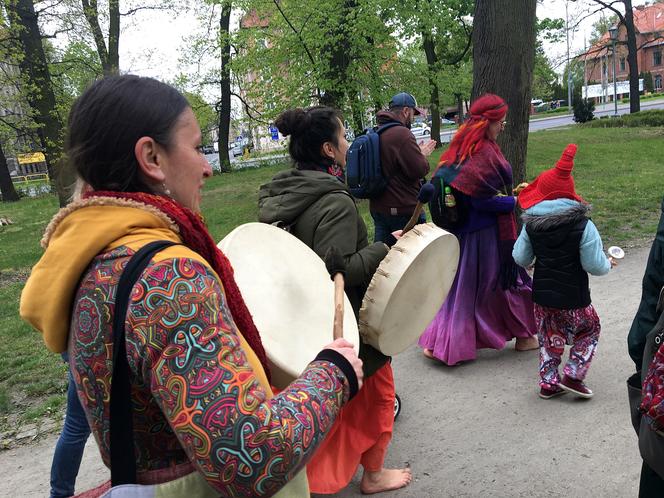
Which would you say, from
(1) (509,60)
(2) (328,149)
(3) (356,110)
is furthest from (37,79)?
(2) (328,149)

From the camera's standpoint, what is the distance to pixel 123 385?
1.05 metres

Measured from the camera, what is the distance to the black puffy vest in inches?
128

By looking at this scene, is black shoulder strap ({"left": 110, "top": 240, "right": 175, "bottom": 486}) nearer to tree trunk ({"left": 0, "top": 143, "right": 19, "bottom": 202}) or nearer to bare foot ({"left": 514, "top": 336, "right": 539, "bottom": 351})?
bare foot ({"left": 514, "top": 336, "right": 539, "bottom": 351})

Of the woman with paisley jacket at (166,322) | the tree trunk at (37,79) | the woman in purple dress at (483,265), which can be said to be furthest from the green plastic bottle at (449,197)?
the tree trunk at (37,79)

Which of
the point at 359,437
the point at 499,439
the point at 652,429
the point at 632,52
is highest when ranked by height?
the point at 632,52

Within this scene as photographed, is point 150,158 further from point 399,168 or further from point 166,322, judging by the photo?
point 399,168

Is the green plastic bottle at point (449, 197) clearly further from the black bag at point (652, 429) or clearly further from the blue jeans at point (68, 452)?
the blue jeans at point (68, 452)

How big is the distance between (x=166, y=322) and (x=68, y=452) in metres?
2.06

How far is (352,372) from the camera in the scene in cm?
119

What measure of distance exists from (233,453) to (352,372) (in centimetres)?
31

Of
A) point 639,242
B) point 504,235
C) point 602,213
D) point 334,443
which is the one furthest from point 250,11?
point 334,443

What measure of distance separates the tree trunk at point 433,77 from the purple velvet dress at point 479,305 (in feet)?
37.2

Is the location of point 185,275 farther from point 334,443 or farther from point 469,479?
point 469,479

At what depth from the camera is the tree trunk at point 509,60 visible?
224 inches
